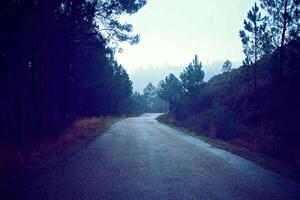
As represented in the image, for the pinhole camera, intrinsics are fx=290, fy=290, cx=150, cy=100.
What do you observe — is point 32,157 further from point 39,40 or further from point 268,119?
point 268,119

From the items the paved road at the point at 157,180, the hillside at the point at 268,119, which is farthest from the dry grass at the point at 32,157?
the hillside at the point at 268,119

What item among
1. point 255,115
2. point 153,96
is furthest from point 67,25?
point 153,96

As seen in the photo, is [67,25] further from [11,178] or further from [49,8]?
[11,178]

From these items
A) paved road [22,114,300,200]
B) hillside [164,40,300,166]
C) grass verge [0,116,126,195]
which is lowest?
paved road [22,114,300,200]

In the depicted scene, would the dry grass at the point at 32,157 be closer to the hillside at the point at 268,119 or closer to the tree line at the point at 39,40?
the tree line at the point at 39,40

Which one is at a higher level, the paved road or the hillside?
the hillside

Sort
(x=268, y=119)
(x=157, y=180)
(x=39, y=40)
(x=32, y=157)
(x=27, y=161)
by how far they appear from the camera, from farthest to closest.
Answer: (x=268, y=119), (x=39, y=40), (x=32, y=157), (x=27, y=161), (x=157, y=180)

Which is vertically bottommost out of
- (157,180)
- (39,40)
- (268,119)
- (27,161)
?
(157,180)

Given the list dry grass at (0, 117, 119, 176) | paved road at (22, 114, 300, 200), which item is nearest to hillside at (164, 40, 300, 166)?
paved road at (22, 114, 300, 200)

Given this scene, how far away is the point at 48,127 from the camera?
19266mm

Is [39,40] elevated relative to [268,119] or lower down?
elevated

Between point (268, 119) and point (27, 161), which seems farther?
point (268, 119)

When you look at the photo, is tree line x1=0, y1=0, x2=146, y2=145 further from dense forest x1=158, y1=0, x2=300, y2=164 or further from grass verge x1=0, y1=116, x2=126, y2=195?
dense forest x1=158, y1=0, x2=300, y2=164

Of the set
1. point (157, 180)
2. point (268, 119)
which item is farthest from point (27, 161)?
point (268, 119)
